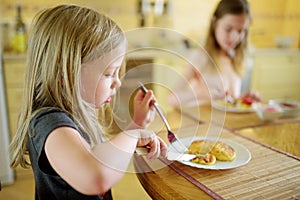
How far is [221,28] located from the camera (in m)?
1.57

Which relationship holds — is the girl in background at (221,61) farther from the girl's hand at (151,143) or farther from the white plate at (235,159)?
the girl's hand at (151,143)

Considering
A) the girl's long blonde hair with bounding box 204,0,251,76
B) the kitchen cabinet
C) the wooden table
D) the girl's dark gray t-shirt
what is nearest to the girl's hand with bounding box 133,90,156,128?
the wooden table

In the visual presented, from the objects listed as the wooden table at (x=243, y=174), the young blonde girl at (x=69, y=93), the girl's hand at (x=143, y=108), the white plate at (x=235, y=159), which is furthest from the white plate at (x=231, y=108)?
the young blonde girl at (x=69, y=93)

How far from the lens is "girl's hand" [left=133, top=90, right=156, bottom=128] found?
858 mm

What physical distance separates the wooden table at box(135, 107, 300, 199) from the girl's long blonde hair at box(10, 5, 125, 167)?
22 centimetres

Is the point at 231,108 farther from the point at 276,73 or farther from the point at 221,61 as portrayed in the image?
the point at 276,73

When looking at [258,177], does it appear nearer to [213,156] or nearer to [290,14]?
[213,156]

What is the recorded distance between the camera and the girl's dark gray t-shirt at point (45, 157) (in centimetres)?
62

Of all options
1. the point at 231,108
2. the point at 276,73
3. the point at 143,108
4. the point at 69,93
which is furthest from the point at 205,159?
the point at 276,73

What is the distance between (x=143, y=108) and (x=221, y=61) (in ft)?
3.29

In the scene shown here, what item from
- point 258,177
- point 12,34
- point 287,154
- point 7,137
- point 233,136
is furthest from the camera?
point 12,34

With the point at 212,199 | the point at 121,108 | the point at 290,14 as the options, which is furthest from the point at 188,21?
the point at 212,199

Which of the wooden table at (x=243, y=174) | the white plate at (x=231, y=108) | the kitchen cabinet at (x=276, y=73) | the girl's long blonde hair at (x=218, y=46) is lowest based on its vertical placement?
the kitchen cabinet at (x=276, y=73)

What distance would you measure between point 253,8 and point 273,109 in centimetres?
281
